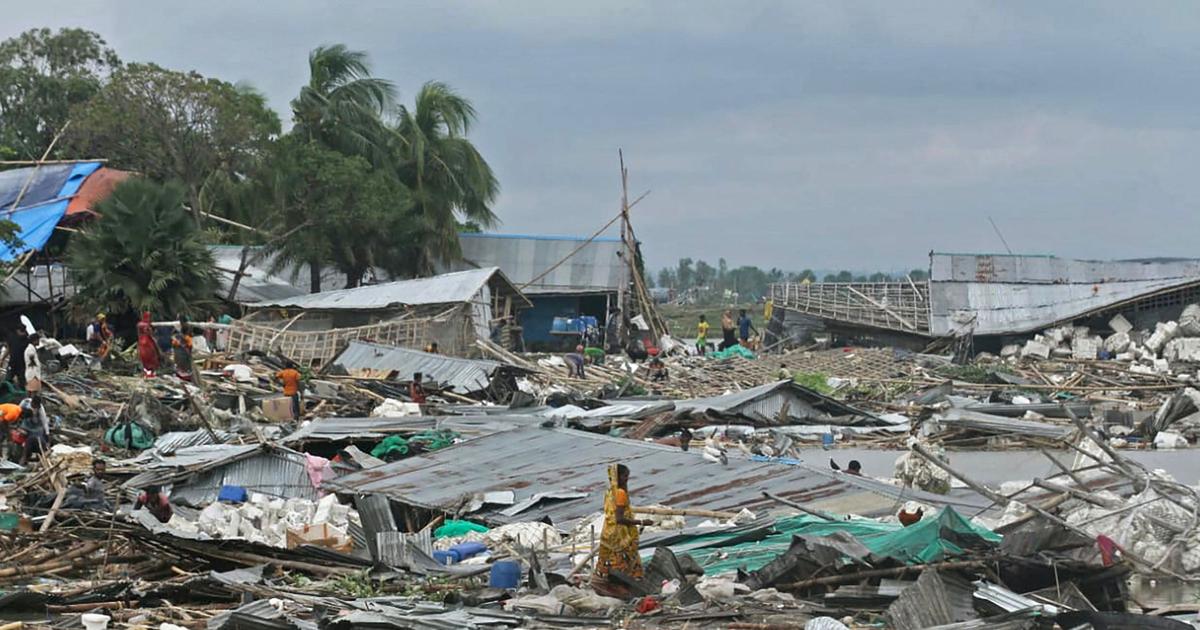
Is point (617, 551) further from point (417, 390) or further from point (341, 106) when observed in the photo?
point (341, 106)

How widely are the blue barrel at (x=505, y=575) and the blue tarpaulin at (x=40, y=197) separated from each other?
74.0 ft

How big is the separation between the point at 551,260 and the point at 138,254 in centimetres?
1525

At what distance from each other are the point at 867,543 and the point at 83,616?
185 inches

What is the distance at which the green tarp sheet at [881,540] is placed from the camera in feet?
28.5

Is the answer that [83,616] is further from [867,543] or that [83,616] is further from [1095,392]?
[1095,392]

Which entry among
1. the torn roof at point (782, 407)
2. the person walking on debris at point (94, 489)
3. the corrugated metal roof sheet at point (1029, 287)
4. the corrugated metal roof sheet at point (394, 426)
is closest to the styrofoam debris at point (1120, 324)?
the corrugated metal roof sheet at point (1029, 287)

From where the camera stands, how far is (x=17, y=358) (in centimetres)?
1873

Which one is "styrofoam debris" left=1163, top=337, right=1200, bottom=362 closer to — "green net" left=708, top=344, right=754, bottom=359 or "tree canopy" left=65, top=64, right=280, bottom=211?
"green net" left=708, top=344, right=754, bottom=359

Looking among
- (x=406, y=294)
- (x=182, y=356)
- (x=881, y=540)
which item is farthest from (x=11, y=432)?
(x=406, y=294)

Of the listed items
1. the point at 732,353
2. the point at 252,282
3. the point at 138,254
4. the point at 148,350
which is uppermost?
the point at 138,254

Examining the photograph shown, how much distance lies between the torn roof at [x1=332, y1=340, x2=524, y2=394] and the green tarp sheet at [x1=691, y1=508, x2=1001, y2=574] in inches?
510

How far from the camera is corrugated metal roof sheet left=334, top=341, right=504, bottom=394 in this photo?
23.3 meters

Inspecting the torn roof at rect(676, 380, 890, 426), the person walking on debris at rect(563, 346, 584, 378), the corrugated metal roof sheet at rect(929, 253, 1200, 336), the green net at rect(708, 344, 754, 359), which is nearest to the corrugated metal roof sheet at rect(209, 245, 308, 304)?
the person walking on debris at rect(563, 346, 584, 378)

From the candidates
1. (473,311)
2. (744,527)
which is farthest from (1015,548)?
(473,311)
